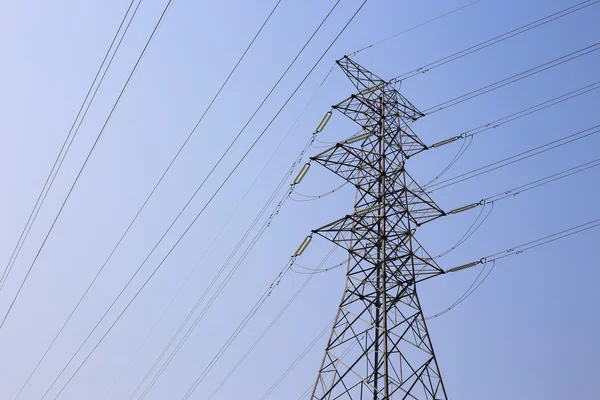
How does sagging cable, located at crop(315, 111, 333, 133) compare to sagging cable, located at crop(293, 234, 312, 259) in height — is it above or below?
above

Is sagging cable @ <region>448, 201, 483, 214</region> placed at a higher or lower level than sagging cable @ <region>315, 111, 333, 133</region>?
lower

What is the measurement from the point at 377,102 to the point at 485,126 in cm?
398

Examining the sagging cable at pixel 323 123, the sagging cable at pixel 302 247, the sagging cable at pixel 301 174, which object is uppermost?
the sagging cable at pixel 323 123

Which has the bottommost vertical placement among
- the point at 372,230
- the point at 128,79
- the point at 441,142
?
the point at 372,230

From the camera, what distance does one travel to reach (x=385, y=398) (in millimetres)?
13969

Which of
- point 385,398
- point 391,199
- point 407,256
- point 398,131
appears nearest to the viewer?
point 385,398

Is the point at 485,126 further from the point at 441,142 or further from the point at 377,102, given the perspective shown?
the point at 377,102

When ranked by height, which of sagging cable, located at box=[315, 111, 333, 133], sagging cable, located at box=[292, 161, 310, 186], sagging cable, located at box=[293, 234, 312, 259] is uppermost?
sagging cable, located at box=[315, 111, 333, 133]

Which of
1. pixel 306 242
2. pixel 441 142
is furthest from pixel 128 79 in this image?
pixel 441 142

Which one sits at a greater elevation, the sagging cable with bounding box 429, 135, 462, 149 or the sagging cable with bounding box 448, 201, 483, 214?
the sagging cable with bounding box 429, 135, 462, 149

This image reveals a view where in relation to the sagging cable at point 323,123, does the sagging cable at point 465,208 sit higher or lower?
lower

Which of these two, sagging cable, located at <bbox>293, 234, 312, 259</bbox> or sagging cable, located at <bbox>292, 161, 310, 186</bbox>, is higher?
sagging cable, located at <bbox>292, 161, 310, 186</bbox>

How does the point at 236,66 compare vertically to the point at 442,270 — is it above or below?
above

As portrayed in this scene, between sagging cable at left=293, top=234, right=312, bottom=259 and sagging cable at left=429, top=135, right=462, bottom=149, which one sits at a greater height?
sagging cable at left=429, top=135, right=462, bottom=149
